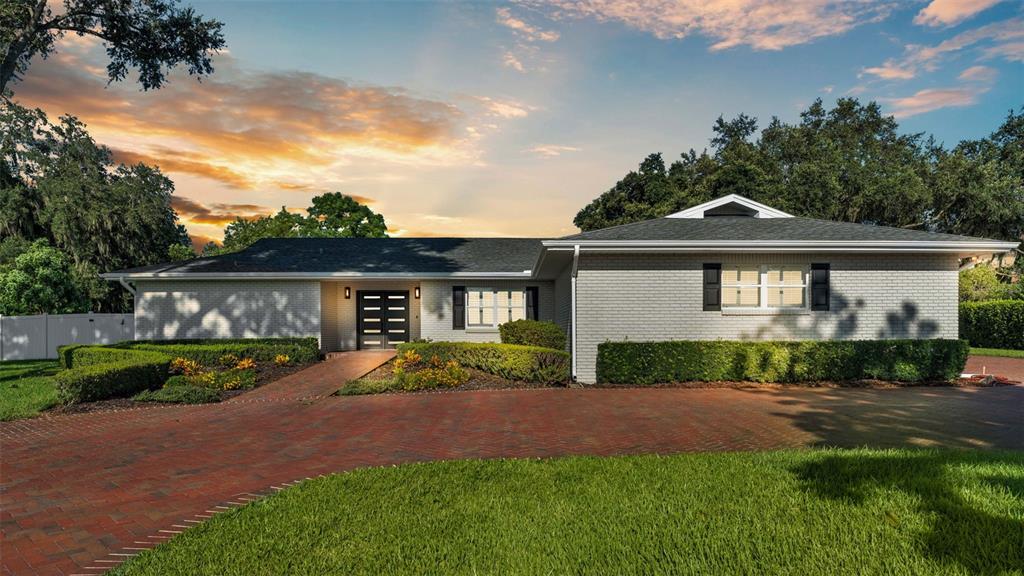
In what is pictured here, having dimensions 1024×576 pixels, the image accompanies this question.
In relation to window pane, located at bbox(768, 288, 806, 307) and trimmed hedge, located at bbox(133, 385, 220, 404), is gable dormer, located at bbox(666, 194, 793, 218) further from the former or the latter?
trimmed hedge, located at bbox(133, 385, 220, 404)

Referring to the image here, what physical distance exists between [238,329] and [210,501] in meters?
14.2

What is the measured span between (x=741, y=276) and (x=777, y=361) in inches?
111

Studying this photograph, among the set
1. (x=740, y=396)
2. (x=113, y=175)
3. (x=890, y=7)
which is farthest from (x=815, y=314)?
(x=113, y=175)

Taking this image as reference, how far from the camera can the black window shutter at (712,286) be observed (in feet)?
40.9

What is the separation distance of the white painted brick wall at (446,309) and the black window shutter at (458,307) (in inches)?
4.5

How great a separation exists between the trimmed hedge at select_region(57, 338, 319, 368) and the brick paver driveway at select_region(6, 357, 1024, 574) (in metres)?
4.15

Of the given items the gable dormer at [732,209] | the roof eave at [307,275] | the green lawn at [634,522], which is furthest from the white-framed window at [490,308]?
the green lawn at [634,522]

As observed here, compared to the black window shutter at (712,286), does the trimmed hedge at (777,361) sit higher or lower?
lower

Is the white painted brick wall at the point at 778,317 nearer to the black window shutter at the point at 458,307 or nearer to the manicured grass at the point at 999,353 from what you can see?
the black window shutter at the point at 458,307

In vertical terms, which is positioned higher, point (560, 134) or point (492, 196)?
point (560, 134)

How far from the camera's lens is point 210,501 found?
4.74 metres

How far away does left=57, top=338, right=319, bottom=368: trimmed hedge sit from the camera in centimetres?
1316

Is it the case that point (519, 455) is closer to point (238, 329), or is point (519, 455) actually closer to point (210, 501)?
point (210, 501)

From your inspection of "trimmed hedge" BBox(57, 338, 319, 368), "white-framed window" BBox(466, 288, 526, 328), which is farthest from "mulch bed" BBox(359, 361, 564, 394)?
"white-framed window" BBox(466, 288, 526, 328)
